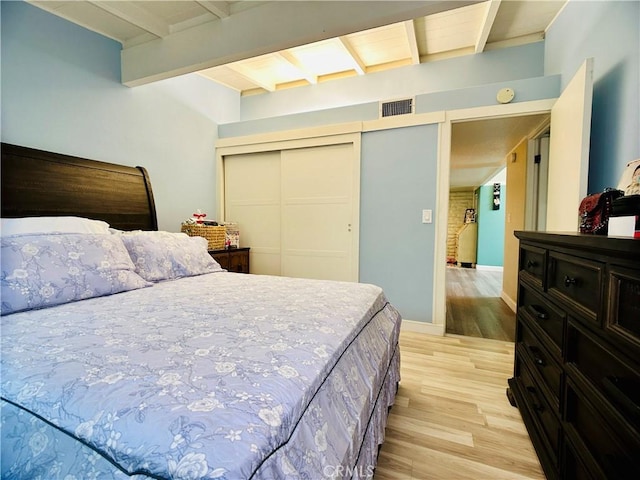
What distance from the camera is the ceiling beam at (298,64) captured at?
317 centimetres

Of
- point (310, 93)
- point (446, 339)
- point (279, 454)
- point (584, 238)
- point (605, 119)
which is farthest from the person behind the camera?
point (310, 93)

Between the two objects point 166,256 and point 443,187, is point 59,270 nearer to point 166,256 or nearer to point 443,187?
point 166,256

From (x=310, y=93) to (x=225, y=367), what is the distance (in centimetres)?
Answer: 407

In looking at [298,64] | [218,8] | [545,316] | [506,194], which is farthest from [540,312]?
[506,194]

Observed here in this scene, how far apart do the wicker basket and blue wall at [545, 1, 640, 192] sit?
319cm

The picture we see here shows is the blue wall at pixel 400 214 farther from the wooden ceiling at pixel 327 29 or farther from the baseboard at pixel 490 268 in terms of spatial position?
the baseboard at pixel 490 268

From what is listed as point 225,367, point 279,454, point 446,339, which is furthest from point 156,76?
point 446,339

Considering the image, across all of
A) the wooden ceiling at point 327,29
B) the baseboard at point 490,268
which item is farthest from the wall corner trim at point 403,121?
the baseboard at point 490,268

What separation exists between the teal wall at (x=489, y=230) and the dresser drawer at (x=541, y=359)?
259 inches

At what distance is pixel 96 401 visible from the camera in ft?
2.03

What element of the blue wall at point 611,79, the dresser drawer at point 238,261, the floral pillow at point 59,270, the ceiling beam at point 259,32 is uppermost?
the ceiling beam at point 259,32

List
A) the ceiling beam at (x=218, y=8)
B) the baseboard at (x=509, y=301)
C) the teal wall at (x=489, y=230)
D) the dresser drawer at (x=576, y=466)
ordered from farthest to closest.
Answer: the teal wall at (x=489, y=230), the baseboard at (x=509, y=301), the ceiling beam at (x=218, y=8), the dresser drawer at (x=576, y=466)

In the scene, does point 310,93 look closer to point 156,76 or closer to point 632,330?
point 156,76

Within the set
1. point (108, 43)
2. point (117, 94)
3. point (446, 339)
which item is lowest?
point (446, 339)
